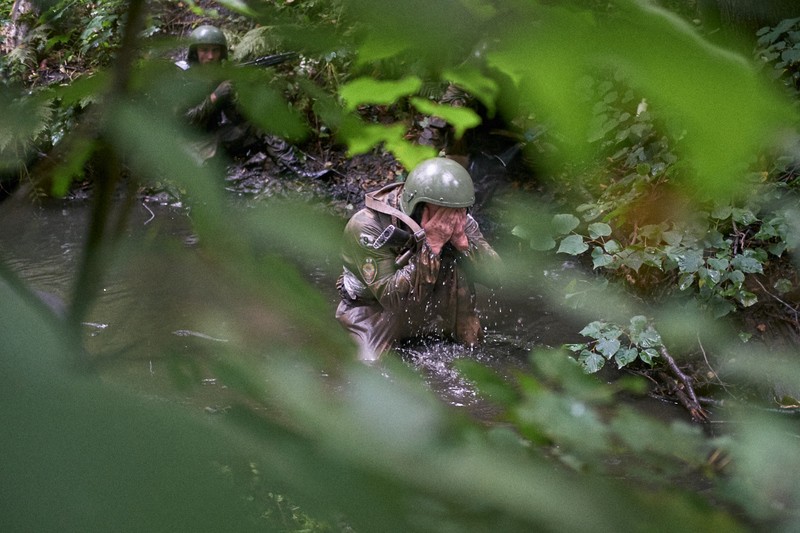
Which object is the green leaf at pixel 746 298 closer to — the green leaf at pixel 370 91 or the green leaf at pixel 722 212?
the green leaf at pixel 722 212

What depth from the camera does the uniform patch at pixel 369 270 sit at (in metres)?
3.72

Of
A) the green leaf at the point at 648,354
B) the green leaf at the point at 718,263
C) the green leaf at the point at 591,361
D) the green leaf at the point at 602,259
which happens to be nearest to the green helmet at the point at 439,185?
the green leaf at the point at 602,259

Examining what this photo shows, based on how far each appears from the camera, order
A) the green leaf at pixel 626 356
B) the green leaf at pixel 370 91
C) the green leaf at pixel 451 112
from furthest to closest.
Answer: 1. the green leaf at pixel 626 356
2. the green leaf at pixel 451 112
3. the green leaf at pixel 370 91

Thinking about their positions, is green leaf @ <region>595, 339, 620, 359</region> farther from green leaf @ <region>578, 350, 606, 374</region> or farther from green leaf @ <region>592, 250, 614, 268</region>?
green leaf @ <region>592, 250, 614, 268</region>

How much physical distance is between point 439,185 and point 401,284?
0.61 metres

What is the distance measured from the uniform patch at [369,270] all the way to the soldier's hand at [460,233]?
19.3 inches

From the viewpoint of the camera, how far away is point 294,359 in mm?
521


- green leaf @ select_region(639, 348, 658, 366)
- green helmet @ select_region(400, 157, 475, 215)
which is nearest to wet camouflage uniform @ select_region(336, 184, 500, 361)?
green helmet @ select_region(400, 157, 475, 215)

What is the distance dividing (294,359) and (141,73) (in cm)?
29

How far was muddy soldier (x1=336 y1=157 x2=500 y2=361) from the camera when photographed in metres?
3.62

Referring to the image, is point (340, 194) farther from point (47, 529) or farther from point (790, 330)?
point (47, 529)

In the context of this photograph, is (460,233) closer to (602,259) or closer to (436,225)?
(436,225)

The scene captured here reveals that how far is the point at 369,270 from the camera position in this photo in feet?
12.3

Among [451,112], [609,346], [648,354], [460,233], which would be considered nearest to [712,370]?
[648,354]
